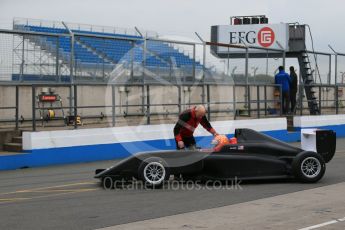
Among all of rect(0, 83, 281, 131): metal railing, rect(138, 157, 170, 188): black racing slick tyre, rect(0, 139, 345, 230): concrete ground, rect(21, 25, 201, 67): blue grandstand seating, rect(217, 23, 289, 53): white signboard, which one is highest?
rect(217, 23, 289, 53): white signboard

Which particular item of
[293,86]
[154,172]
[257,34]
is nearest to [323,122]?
[293,86]

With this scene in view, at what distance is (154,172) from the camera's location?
10750mm

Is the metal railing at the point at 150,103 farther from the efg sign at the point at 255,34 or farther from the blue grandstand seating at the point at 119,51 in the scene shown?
the efg sign at the point at 255,34

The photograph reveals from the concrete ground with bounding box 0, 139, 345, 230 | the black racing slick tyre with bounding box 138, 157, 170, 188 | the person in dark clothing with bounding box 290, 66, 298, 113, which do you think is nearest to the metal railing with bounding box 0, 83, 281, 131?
the person in dark clothing with bounding box 290, 66, 298, 113

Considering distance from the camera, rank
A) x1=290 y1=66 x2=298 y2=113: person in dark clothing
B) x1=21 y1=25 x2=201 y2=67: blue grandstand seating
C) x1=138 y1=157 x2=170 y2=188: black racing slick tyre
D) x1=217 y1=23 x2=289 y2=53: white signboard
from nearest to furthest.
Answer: x1=138 y1=157 x2=170 y2=188: black racing slick tyre, x1=21 y1=25 x2=201 y2=67: blue grandstand seating, x1=290 y1=66 x2=298 y2=113: person in dark clothing, x1=217 y1=23 x2=289 y2=53: white signboard

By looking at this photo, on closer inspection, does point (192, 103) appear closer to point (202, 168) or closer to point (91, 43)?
point (91, 43)

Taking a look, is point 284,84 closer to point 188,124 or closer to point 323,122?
point 323,122

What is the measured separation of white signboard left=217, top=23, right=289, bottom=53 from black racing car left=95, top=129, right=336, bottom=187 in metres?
19.7

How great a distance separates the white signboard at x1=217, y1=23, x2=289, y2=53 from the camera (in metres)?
31.0

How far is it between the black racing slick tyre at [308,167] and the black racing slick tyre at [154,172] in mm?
2287

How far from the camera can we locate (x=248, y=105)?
22266mm

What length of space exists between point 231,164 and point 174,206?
2.12 m

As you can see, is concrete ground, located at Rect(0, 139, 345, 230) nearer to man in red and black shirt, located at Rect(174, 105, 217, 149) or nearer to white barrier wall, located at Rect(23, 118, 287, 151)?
man in red and black shirt, located at Rect(174, 105, 217, 149)

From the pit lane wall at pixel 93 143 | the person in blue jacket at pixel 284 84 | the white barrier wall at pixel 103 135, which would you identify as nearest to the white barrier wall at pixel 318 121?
the person in blue jacket at pixel 284 84
